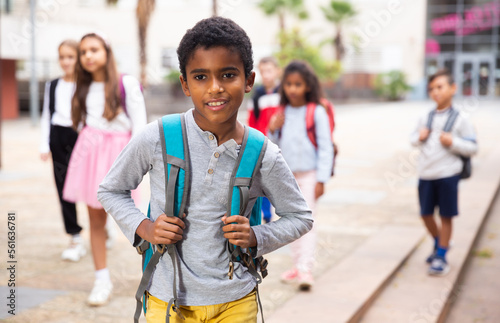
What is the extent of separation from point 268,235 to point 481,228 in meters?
5.60

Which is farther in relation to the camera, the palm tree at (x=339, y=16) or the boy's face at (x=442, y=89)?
the palm tree at (x=339, y=16)

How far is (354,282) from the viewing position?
175 inches

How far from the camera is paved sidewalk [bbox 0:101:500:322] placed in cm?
387

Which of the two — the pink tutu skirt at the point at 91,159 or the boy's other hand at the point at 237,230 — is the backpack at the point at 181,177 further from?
the pink tutu skirt at the point at 91,159

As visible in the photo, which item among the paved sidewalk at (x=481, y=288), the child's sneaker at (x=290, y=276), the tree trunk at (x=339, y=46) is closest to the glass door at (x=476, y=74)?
the tree trunk at (x=339, y=46)

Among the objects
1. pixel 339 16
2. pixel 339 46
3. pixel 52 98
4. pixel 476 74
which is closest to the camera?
pixel 52 98

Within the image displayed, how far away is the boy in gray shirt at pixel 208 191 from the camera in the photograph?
1863 mm

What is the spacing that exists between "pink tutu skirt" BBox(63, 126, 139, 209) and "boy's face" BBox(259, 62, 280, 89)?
2.06 meters

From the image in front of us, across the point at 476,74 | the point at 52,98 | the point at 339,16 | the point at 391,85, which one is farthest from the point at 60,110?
the point at 476,74

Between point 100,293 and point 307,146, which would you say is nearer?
point 100,293

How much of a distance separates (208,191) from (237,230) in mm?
177

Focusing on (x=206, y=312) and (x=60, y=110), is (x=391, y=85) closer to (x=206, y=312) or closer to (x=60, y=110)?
(x=60, y=110)

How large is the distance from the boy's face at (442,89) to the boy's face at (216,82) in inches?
130

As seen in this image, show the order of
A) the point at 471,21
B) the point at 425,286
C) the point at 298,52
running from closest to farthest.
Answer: the point at 425,286 → the point at 298,52 → the point at 471,21
